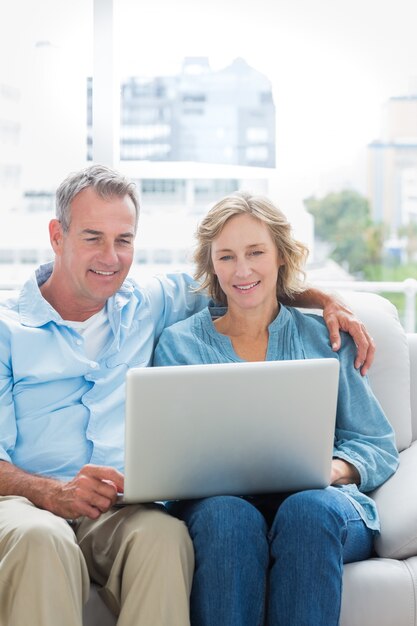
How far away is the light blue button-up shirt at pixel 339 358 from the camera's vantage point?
2.25m

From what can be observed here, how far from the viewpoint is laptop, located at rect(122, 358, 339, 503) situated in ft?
5.73

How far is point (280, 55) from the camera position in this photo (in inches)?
166

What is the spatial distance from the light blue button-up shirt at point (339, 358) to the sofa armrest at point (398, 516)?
39mm

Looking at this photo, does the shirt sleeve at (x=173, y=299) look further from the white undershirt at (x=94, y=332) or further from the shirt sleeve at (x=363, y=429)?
the shirt sleeve at (x=363, y=429)

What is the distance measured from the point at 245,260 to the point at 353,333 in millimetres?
343

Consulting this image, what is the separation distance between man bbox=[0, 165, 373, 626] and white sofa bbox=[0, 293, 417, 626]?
0.19 meters

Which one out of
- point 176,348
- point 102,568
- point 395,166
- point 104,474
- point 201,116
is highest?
point 201,116

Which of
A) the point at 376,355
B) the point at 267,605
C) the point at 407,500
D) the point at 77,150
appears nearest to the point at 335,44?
the point at 77,150

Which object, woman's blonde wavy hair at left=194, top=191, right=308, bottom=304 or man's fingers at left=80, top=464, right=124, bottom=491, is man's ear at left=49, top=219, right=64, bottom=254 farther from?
man's fingers at left=80, top=464, right=124, bottom=491

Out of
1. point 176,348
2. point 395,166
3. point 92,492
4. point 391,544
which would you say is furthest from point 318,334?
point 395,166

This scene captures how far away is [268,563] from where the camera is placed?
1.92 metres

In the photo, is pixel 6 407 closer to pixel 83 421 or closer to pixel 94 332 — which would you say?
pixel 83 421

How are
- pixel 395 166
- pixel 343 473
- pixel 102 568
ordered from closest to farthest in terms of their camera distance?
pixel 102 568, pixel 343 473, pixel 395 166

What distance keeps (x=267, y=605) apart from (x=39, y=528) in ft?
1.71
